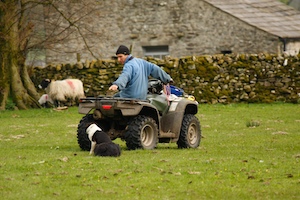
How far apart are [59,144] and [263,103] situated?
16.4 meters

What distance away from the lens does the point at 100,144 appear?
1368 cm

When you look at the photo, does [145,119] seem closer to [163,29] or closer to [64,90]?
[64,90]

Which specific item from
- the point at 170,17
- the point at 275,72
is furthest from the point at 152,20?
the point at 275,72

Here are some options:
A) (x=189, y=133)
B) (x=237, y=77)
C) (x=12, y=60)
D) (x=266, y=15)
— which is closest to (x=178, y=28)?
(x=266, y=15)

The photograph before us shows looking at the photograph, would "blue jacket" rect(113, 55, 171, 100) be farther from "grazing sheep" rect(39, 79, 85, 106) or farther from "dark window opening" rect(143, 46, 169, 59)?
"dark window opening" rect(143, 46, 169, 59)

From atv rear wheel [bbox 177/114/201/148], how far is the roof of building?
21.3 meters

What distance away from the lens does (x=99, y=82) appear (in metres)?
33.9

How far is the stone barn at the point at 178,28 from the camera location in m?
37.6

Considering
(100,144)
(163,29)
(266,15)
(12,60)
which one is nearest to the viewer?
(100,144)

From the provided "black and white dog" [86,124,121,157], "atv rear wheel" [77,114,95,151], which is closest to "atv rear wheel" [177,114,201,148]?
"atv rear wheel" [77,114,95,151]

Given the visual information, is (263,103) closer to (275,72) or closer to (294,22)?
(275,72)

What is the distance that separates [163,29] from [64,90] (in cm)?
864

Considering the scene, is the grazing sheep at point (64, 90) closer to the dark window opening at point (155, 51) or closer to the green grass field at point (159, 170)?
the dark window opening at point (155, 51)

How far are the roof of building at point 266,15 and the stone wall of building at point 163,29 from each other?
0.50 meters
